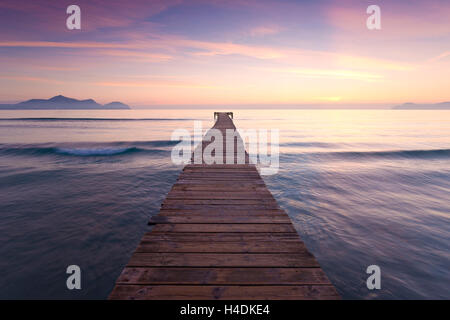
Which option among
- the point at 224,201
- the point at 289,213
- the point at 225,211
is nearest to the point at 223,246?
the point at 225,211

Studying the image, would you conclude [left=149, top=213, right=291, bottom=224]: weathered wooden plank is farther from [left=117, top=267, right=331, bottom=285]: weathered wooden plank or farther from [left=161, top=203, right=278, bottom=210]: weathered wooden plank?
[left=117, top=267, right=331, bottom=285]: weathered wooden plank

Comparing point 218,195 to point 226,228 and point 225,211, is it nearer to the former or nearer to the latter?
point 225,211

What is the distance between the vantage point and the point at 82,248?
634 cm

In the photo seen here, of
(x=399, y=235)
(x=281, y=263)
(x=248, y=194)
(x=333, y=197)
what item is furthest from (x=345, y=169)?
(x=281, y=263)

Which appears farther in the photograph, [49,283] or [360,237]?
[360,237]

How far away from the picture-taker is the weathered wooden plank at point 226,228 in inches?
135

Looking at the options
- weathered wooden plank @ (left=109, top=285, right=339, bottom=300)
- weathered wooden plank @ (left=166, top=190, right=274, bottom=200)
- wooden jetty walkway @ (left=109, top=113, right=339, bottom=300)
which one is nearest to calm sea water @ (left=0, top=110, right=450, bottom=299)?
weathered wooden plank @ (left=166, top=190, right=274, bottom=200)

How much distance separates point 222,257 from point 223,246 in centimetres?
25

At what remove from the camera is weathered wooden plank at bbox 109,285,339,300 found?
7.18ft

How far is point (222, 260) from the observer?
2.72 metres

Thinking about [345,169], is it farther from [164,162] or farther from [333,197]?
[164,162]

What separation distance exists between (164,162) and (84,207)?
8.94 m

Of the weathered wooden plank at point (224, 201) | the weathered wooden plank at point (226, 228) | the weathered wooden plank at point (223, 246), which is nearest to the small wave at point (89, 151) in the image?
the weathered wooden plank at point (224, 201)

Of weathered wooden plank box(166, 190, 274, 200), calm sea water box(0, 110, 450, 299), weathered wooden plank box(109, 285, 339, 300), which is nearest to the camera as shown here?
weathered wooden plank box(109, 285, 339, 300)
